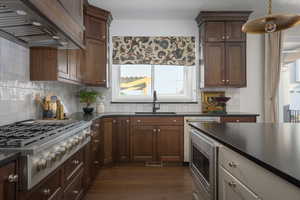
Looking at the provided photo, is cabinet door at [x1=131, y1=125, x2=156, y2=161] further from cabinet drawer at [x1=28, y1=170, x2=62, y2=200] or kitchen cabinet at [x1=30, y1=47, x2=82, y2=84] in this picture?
cabinet drawer at [x1=28, y1=170, x2=62, y2=200]

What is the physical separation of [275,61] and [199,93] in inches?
61.1

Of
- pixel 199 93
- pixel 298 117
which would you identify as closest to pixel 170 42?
pixel 199 93

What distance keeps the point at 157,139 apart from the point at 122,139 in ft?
1.93

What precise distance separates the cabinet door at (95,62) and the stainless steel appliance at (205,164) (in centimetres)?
214

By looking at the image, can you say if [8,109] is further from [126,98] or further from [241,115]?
[241,115]

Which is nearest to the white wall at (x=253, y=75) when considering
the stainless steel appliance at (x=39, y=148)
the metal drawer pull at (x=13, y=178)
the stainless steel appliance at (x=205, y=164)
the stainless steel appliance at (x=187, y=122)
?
the stainless steel appliance at (x=187, y=122)

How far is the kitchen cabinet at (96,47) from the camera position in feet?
12.1

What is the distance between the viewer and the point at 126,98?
14.2 feet

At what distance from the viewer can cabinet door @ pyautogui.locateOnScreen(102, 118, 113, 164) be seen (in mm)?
3580

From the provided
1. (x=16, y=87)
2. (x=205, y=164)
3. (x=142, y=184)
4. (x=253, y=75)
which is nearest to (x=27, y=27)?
(x=16, y=87)

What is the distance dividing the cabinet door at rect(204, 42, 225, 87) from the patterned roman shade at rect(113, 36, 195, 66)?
1.18 feet

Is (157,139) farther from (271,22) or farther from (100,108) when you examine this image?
(271,22)

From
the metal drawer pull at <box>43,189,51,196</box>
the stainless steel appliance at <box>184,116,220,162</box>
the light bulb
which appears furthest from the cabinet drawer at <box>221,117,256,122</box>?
the metal drawer pull at <box>43,189,51,196</box>

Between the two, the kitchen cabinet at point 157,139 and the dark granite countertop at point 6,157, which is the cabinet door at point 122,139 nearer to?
the kitchen cabinet at point 157,139
